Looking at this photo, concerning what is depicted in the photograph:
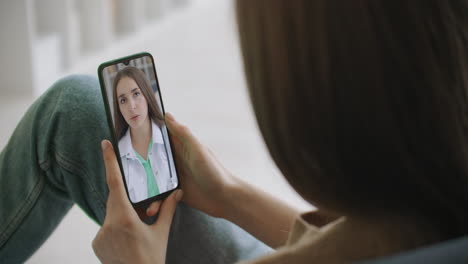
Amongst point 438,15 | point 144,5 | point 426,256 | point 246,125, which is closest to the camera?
point 426,256

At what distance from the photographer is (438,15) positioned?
0.45 metres

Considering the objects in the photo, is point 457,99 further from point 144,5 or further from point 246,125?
point 144,5

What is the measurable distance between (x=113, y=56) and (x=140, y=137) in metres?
1.75

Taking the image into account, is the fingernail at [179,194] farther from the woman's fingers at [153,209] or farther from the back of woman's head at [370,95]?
the back of woman's head at [370,95]

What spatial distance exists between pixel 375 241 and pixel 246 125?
1560 mm

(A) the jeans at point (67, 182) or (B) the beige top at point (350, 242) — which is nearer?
(B) the beige top at point (350, 242)

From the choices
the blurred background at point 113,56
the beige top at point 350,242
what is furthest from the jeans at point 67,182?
the blurred background at point 113,56

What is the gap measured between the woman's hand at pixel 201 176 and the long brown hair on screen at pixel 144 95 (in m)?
0.02

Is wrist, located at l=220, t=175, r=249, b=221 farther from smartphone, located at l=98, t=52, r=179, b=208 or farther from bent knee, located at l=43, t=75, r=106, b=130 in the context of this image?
bent knee, located at l=43, t=75, r=106, b=130

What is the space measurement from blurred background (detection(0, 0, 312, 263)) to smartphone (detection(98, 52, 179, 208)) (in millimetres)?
465

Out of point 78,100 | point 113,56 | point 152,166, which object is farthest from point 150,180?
point 113,56

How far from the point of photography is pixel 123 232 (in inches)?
29.3

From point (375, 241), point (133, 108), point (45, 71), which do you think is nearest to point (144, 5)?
point (45, 71)

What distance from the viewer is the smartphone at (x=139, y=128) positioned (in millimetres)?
786
